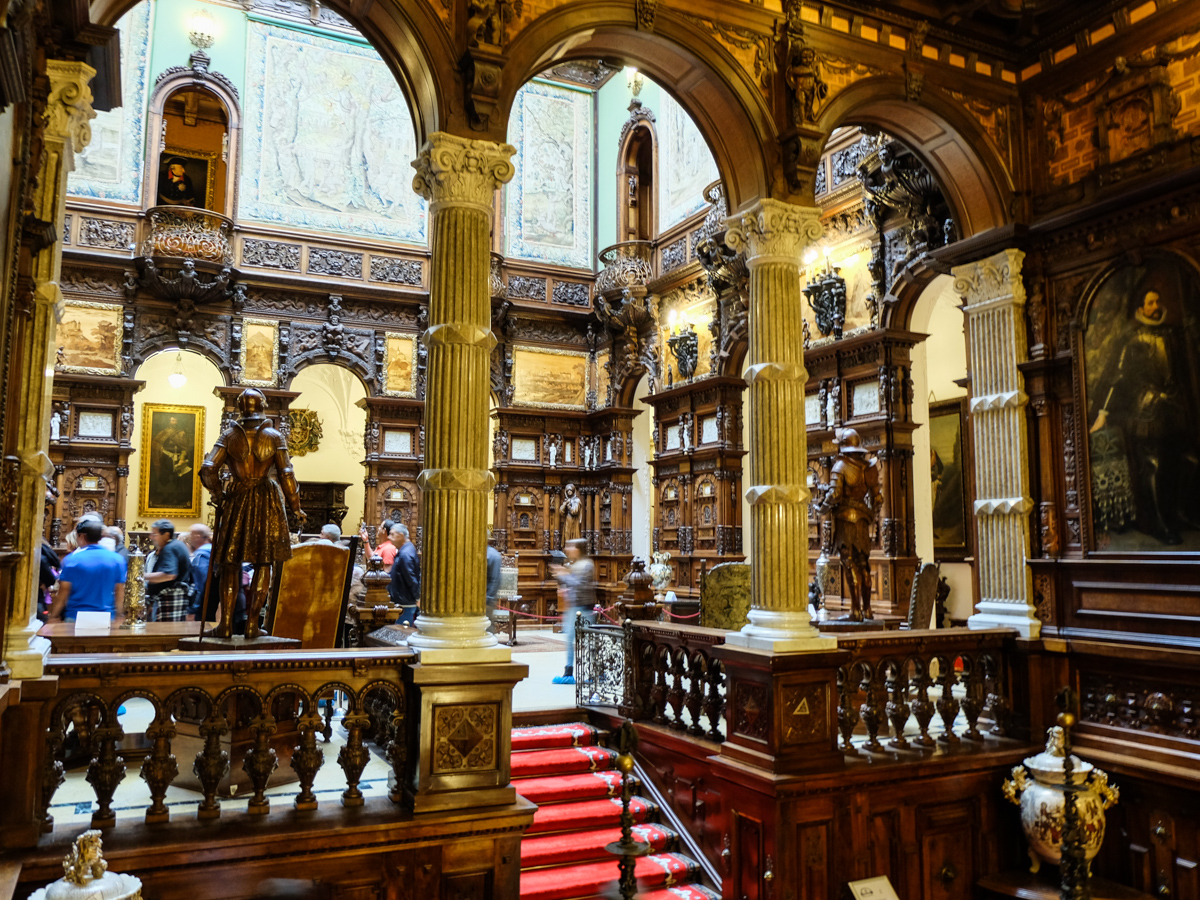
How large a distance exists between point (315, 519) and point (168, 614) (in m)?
9.73

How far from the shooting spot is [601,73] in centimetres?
1744

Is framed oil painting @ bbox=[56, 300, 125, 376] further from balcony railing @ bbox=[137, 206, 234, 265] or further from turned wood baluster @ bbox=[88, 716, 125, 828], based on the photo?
turned wood baluster @ bbox=[88, 716, 125, 828]

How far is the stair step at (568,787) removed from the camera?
6.01 m

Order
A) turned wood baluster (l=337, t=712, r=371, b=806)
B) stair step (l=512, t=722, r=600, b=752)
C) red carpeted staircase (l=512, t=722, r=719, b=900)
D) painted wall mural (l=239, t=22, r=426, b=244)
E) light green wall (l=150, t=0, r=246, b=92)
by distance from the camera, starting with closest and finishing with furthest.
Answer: turned wood baluster (l=337, t=712, r=371, b=806)
red carpeted staircase (l=512, t=722, r=719, b=900)
stair step (l=512, t=722, r=600, b=752)
light green wall (l=150, t=0, r=246, b=92)
painted wall mural (l=239, t=22, r=426, b=244)

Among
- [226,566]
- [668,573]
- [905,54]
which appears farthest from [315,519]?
[905,54]

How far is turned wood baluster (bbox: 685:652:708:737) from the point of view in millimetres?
6250

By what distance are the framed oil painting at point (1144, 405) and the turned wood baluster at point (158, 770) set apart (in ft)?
19.7

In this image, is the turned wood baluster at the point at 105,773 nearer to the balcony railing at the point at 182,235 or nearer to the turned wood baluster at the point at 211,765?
the turned wood baluster at the point at 211,765

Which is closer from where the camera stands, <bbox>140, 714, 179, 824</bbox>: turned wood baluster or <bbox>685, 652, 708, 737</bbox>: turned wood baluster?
<bbox>140, 714, 179, 824</bbox>: turned wood baluster

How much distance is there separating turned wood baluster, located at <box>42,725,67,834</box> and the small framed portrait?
1374cm

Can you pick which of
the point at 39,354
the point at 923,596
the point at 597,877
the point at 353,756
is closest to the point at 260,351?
the point at 39,354

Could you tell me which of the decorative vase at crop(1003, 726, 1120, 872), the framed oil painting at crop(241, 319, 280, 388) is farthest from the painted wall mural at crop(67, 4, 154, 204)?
the decorative vase at crop(1003, 726, 1120, 872)

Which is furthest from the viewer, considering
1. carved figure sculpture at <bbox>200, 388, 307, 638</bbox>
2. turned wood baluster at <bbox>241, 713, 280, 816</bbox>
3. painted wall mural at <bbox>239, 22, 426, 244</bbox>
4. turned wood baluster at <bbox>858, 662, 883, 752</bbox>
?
painted wall mural at <bbox>239, 22, 426, 244</bbox>

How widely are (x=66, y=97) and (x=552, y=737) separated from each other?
501 cm
